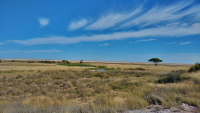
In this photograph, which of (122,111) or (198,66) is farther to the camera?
(198,66)

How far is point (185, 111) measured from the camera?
4.88m

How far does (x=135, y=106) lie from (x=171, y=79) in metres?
13.6

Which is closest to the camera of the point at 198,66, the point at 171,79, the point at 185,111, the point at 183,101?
the point at 185,111

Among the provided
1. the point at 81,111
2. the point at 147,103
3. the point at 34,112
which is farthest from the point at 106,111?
the point at 34,112

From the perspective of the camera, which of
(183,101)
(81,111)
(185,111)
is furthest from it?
(183,101)

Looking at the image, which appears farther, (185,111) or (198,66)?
(198,66)

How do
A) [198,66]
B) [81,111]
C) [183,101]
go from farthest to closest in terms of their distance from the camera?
[198,66], [183,101], [81,111]

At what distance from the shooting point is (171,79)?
54.6 feet

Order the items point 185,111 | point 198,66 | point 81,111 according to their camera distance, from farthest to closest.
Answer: point 198,66
point 81,111
point 185,111

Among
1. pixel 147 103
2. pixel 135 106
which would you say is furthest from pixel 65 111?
pixel 147 103

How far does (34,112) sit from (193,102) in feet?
23.2

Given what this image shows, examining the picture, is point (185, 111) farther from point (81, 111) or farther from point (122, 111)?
point (81, 111)

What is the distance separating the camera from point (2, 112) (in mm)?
5035

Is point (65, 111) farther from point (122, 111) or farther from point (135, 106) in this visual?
point (135, 106)
